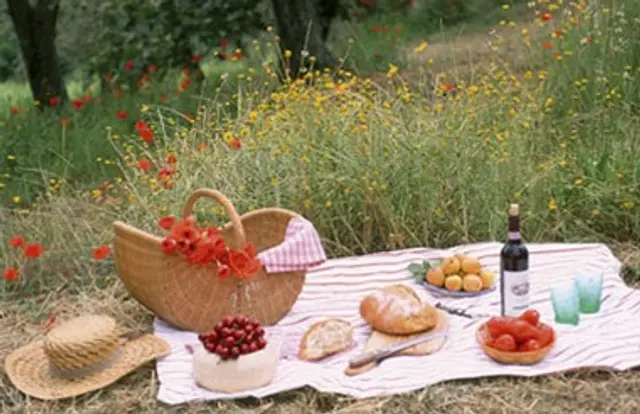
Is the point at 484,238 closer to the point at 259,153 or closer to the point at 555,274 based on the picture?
the point at 555,274

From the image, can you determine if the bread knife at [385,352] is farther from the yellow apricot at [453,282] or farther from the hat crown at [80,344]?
the hat crown at [80,344]

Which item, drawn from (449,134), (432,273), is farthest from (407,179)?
(432,273)

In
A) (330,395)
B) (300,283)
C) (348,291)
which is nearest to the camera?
(330,395)

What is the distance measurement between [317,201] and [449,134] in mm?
720

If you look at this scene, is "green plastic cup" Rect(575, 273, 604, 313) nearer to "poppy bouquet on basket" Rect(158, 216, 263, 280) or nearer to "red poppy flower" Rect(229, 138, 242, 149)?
"poppy bouquet on basket" Rect(158, 216, 263, 280)

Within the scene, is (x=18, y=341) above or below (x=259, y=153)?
below

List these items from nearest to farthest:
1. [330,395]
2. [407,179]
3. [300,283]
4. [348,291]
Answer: [330,395] < [300,283] < [348,291] < [407,179]

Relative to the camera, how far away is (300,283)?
4.50 metres

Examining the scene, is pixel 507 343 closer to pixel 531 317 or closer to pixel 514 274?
pixel 531 317

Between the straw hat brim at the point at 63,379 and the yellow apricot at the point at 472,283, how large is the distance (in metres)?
1.26

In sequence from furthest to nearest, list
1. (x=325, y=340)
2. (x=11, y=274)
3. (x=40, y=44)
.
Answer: (x=40, y=44)
(x=11, y=274)
(x=325, y=340)

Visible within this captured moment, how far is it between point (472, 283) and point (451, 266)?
0.12 metres

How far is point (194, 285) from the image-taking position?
14.1 ft

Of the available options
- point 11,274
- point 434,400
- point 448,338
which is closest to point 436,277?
point 448,338
